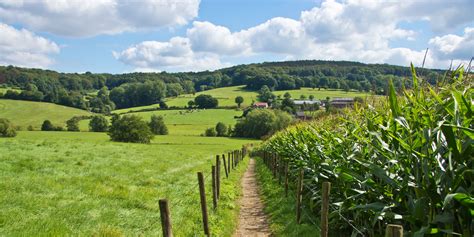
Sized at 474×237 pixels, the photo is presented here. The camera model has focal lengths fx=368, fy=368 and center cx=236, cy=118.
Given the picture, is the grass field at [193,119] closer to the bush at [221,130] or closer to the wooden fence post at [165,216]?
the bush at [221,130]

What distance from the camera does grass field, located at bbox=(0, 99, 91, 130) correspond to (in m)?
84.6

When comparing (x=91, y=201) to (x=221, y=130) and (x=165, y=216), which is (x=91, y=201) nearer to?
(x=165, y=216)

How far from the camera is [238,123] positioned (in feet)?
304

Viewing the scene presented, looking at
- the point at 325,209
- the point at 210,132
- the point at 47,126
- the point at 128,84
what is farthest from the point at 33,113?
the point at 325,209

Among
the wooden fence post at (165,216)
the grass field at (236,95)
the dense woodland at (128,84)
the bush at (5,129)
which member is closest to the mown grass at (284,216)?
the wooden fence post at (165,216)

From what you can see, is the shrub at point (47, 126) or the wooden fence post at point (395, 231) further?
the shrub at point (47, 126)

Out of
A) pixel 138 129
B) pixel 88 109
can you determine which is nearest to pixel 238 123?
pixel 138 129

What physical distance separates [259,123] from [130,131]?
3401cm

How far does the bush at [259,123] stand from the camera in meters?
88.3

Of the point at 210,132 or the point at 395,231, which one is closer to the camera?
the point at 395,231

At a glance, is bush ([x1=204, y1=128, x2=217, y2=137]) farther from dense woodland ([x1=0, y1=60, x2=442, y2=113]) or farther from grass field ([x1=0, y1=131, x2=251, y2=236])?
grass field ([x1=0, y1=131, x2=251, y2=236])

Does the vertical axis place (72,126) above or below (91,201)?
below

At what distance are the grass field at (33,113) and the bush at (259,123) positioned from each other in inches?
1647

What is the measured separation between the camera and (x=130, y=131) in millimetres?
65500
